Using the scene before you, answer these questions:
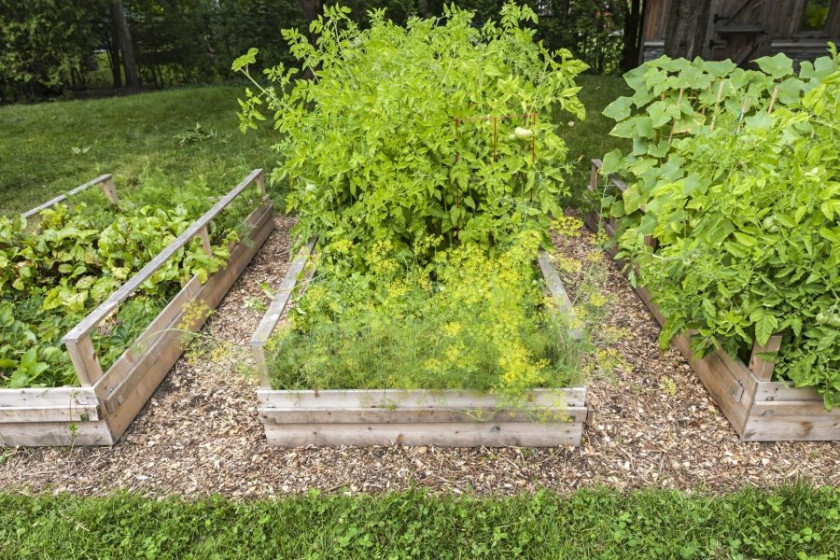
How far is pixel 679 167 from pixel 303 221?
2313mm

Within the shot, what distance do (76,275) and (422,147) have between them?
2429 millimetres

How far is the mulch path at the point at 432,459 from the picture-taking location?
2572mm

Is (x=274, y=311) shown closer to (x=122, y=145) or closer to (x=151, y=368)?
(x=151, y=368)

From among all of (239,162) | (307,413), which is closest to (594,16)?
(239,162)

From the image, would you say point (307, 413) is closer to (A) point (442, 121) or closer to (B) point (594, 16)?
(A) point (442, 121)

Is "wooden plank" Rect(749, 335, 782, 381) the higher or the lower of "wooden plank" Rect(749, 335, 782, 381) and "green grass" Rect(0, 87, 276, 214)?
the higher

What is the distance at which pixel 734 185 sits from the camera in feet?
8.41

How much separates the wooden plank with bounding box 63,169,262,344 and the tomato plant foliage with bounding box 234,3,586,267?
747mm

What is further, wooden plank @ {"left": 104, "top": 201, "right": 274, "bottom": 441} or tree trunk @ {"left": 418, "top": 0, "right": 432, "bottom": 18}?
tree trunk @ {"left": 418, "top": 0, "right": 432, "bottom": 18}

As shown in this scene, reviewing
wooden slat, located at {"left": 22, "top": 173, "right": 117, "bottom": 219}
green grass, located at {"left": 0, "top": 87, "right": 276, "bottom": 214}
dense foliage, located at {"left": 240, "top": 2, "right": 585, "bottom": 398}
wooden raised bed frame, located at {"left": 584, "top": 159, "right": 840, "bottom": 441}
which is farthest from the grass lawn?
wooden raised bed frame, located at {"left": 584, "top": 159, "right": 840, "bottom": 441}

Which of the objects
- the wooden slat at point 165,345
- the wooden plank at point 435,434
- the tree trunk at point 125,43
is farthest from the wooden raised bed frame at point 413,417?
the tree trunk at point 125,43

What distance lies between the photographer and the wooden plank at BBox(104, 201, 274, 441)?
284 cm

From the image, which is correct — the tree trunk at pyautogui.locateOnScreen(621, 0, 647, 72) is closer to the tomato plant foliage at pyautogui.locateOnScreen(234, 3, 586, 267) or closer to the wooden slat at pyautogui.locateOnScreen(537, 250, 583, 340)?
the tomato plant foliage at pyautogui.locateOnScreen(234, 3, 586, 267)

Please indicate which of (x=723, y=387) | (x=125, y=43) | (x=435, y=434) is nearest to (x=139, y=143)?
(x=125, y=43)
